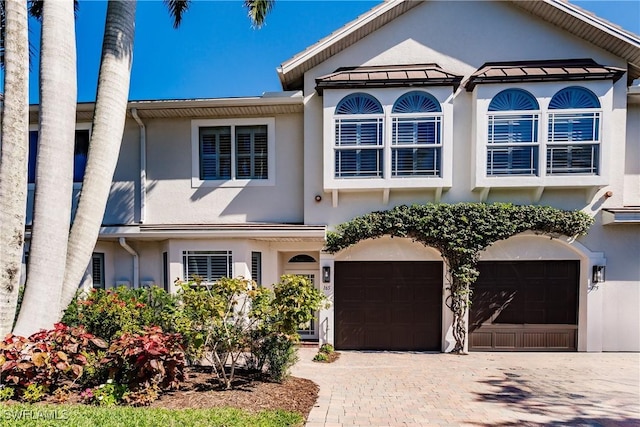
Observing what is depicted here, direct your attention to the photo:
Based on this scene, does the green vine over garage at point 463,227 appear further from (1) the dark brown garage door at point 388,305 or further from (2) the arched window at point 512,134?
(2) the arched window at point 512,134

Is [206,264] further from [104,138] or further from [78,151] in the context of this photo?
[78,151]

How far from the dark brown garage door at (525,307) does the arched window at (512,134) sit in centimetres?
257

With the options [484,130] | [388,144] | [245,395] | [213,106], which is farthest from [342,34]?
[245,395]

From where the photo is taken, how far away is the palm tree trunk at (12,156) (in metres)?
5.51

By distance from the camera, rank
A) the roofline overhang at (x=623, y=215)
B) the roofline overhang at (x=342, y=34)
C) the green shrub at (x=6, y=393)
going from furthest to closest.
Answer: the roofline overhang at (x=342, y=34) → the roofline overhang at (x=623, y=215) → the green shrub at (x=6, y=393)

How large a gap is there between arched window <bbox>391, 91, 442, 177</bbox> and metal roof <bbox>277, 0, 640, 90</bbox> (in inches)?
87.2

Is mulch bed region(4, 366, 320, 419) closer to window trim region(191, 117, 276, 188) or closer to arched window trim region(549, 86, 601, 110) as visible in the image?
window trim region(191, 117, 276, 188)

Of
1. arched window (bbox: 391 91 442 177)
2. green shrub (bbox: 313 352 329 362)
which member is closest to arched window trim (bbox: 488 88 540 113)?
arched window (bbox: 391 91 442 177)

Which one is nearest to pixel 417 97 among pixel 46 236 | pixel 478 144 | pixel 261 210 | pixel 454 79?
pixel 454 79

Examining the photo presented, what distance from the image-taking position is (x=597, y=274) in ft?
27.3

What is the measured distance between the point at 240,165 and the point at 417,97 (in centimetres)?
511

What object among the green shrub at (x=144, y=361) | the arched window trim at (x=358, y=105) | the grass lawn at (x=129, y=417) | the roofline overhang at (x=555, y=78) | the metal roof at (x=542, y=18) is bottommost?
the grass lawn at (x=129, y=417)

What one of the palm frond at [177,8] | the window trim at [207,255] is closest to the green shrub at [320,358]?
the window trim at [207,255]

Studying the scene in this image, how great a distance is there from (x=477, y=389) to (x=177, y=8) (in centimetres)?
1201
